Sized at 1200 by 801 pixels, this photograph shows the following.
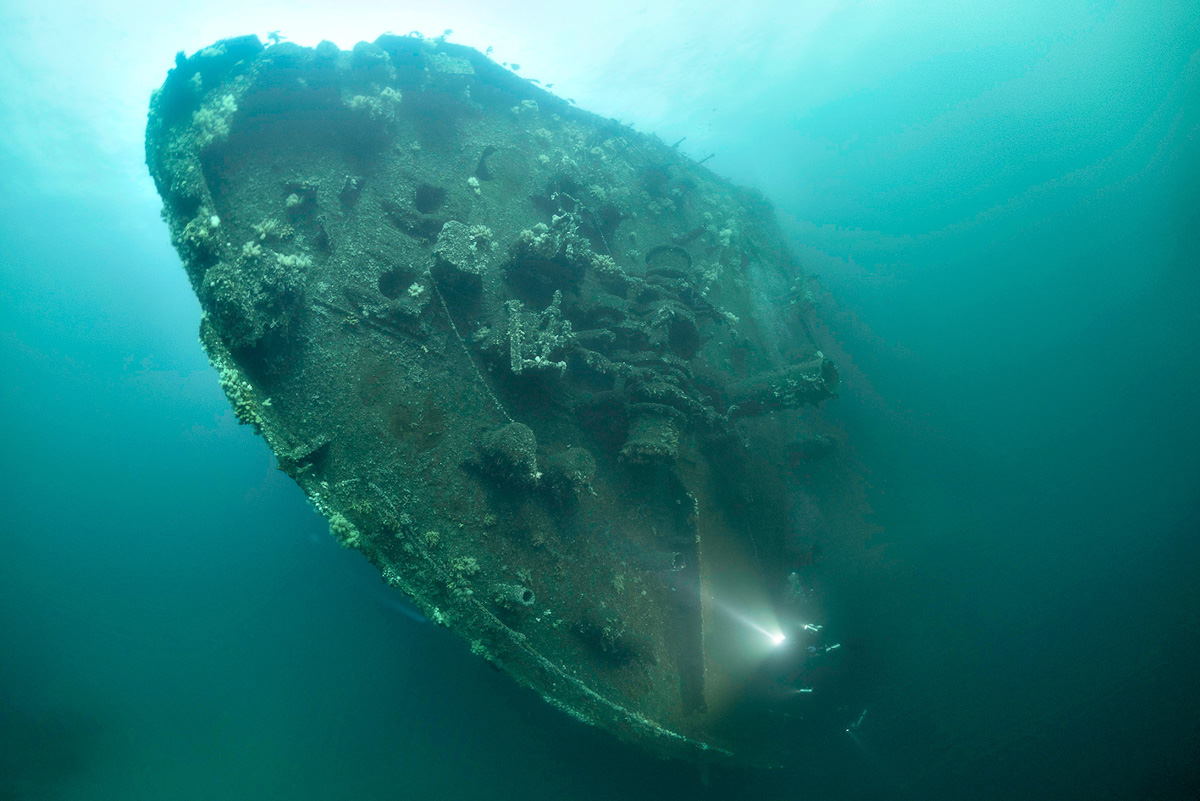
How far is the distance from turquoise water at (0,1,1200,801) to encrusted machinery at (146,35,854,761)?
127 inches

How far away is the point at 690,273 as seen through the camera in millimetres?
11484

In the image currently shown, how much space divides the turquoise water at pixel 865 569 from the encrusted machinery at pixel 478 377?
3.23 metres

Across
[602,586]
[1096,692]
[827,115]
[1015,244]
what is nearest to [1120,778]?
[1096,692]

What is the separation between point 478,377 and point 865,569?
12213 millimetres

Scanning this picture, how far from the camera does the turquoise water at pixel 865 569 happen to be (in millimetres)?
10969

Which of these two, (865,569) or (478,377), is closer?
(478,377)

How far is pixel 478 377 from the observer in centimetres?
706

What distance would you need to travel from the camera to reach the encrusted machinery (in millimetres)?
5652

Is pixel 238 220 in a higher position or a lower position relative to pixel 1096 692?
lower

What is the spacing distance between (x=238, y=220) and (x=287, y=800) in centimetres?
1421

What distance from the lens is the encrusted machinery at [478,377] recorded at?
565 centimetres

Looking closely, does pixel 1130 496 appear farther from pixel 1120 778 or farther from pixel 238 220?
pixel 238 220

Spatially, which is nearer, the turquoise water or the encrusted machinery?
the encrusted machinery

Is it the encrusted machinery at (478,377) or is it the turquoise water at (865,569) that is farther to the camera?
the turquoise water at (865,569)
